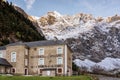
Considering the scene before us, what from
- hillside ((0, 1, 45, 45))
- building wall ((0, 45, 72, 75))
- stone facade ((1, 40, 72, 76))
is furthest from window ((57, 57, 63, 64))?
hillside ((0, 1, 45, 45))

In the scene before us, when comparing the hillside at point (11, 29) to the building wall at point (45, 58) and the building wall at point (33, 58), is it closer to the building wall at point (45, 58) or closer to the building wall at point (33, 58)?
the building wall at point (33, 58)

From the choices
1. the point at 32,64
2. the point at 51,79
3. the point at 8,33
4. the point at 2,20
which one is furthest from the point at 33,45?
the point at 2,20

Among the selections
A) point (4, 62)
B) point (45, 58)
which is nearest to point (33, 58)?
point (45, 58)

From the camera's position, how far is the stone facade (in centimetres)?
7744

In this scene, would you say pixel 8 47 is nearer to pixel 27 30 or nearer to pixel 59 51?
pixel 59 51

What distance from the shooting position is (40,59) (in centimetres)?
7962

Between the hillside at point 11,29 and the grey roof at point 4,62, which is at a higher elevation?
→ the hillside at point 11,29

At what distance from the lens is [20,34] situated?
137 m

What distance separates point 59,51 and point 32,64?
7.78m

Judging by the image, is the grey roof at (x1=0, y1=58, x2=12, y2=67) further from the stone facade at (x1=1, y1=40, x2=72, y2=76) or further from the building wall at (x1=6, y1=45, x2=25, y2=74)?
the building wall at (x1=6, y1=45, x2=25, y2=74)

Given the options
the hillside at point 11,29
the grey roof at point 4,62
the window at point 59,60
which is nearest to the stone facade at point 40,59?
the window at point 59,60

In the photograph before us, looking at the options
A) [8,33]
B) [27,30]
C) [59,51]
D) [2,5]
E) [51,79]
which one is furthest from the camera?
[2,5]

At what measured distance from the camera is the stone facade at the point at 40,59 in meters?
77.4

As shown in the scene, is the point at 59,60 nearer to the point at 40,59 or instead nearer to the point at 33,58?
the point at 40,59
